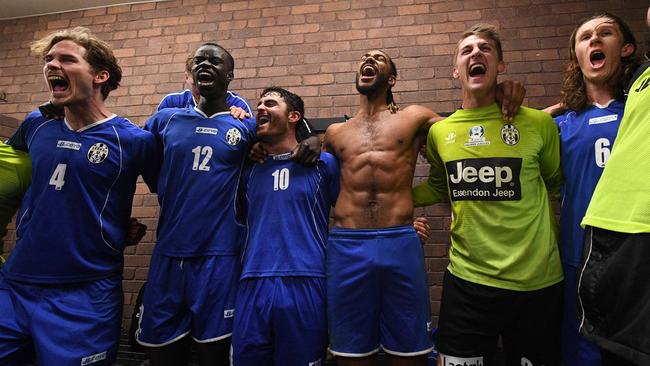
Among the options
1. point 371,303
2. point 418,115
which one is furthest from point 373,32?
point 371,303

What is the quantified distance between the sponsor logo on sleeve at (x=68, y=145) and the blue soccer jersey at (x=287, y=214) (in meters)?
0.98

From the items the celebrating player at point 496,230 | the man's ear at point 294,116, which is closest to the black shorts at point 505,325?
the celebrating player at point 496,230

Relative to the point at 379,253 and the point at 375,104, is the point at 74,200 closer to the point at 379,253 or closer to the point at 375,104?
the point at 379,253

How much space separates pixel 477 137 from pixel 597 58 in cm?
84

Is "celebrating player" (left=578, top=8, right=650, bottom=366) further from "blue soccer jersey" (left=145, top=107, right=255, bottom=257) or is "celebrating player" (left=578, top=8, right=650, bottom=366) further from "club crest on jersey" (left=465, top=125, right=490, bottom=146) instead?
"blue soccer jersey" (left=145, top=107, right=255, bottom=257)

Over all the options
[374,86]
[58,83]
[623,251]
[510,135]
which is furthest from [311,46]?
[623,251]

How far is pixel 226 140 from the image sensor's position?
2.46 m

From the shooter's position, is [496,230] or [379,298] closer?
[496,230]

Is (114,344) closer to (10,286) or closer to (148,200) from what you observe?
(10,286)

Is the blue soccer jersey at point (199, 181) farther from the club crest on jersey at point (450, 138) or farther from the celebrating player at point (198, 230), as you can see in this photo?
the club crest on jersey at point (450, 138)

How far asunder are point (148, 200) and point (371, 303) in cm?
324

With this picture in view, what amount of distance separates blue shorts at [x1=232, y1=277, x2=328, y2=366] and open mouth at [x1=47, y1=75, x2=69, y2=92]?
1.64m

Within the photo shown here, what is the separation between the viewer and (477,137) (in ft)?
7.11

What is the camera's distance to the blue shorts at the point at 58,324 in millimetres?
1867
